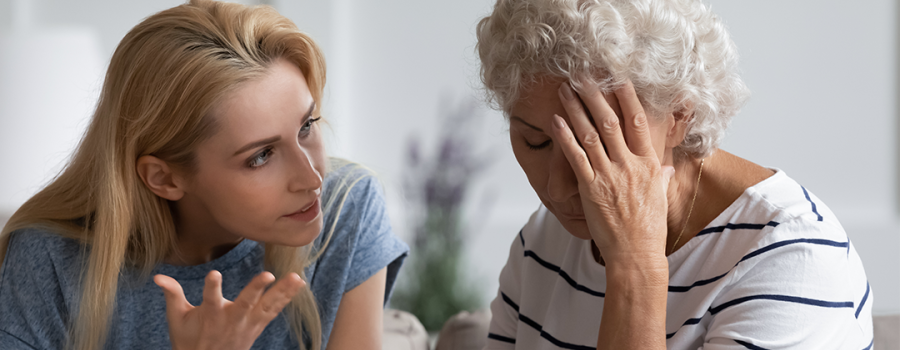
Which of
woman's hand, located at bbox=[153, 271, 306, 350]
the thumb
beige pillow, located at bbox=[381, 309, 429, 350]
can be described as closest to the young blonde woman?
woman's hand, located at bbox=[153, 271, 306, 350]

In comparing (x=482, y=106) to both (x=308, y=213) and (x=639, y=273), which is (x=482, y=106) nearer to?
(x=308, y=213)

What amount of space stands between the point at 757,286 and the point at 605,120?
0.34 meters

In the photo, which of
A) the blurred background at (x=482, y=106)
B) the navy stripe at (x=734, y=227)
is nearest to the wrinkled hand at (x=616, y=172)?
the navy stripe at (x=734, y=227)

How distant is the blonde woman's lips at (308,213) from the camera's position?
1.17 metres

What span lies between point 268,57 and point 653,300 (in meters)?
0.81

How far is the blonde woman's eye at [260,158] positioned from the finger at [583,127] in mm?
536

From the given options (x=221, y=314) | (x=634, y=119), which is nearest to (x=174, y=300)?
(x=221, y=314)

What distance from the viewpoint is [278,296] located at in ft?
3.08

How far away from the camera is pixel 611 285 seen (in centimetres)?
96

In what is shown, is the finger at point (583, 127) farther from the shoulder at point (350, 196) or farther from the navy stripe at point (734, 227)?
the shoulder at point (350, 196)

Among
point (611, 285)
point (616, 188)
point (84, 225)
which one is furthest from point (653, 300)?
point (84, 225)

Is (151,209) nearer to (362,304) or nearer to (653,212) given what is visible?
(362,304)

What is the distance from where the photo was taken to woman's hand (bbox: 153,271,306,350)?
94 cm

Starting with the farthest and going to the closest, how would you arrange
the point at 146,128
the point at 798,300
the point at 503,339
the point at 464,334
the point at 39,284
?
the point at 464,334 < the point at 503,339 < the point at 39,284 < the point at 146,128 < the point at 798,300
